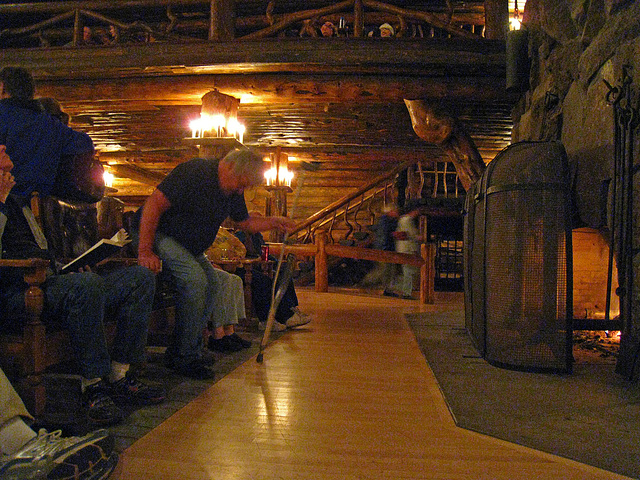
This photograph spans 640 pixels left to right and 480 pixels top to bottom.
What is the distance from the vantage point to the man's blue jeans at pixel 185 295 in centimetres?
306

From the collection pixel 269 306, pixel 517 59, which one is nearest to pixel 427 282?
pixel 517 59

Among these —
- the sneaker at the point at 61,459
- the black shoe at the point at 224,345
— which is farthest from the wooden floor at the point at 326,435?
the black shoe at the point at 224,345

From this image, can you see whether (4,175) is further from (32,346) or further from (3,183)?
(32,346)

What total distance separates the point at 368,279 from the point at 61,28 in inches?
307

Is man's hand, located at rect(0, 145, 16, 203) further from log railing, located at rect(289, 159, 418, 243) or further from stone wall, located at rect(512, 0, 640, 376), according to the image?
log railing, located at rect(289, 159, 418, 243)

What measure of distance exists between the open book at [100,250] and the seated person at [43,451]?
73 centimetres

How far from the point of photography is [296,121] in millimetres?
8367

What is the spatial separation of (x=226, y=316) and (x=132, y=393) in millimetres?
1487

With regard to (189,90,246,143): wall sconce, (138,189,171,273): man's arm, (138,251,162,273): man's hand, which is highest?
(189,90,246,143): wall sconce

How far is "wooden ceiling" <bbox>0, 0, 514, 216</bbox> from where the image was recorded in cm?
581

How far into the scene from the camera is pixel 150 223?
295 centimetres

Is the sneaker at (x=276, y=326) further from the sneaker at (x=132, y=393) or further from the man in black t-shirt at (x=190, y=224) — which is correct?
the sneaker at (x=132, y=393)

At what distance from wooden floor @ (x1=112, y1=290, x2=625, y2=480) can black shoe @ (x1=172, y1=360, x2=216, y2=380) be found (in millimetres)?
115

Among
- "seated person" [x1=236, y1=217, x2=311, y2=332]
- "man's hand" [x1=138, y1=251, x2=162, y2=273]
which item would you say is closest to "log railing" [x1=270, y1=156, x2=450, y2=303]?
"seated person" [x1=236, y1=217, x2=311, y2=332]
